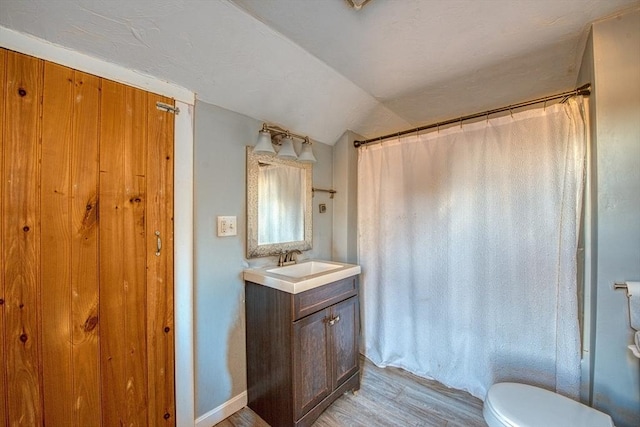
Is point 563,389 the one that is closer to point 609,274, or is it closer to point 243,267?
point 609,274

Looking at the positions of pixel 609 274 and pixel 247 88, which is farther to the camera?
pixel 247 88

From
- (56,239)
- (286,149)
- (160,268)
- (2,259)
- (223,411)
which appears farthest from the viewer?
(286,149)

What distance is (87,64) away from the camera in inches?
41.9

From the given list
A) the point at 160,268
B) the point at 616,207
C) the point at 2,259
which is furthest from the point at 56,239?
the point at 616,207

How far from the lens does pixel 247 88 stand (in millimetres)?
1487

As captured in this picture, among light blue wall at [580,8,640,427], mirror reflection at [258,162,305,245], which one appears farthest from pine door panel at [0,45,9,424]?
light blue wall at [580,8,640,427]

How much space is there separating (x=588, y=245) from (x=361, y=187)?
143 centimetres

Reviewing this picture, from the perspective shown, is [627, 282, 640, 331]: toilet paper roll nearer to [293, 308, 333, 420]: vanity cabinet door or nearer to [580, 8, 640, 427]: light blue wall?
[580, 8, 640, 427]: light blue wall

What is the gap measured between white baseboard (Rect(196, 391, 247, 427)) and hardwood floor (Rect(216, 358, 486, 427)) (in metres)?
0.03

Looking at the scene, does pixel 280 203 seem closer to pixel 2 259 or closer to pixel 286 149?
pixel 286 149

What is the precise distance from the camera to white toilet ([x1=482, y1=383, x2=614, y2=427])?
100 cm

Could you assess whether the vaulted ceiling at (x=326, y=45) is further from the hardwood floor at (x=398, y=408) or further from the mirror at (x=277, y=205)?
the hardwood floor at (x=398, y=408)

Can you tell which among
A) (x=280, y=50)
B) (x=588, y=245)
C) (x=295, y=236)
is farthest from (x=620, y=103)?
(x=295, y=236)

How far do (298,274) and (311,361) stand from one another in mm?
587
